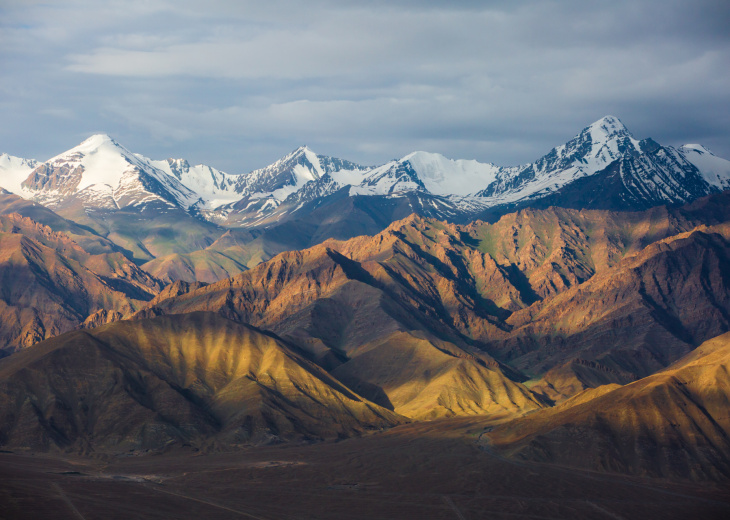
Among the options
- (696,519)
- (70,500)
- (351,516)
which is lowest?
(696,519)

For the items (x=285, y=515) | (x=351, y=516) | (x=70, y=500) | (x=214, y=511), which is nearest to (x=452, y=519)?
(x=351, y=516)

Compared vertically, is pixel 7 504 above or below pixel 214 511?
above

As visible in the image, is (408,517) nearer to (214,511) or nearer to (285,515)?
(285,515)

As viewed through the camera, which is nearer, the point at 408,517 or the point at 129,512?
the point at 129,512

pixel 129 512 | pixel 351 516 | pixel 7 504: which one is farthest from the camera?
pixel 351 516

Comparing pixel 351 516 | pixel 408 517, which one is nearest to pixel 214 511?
pixel 351 516

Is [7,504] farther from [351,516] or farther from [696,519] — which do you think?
[696,519]

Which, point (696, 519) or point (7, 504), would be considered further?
point (696, 519)

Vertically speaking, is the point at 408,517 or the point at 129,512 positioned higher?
the point at 129,512

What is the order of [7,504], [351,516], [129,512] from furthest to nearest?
[351,516] → [129,512] → [7,504]
